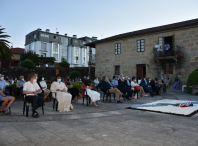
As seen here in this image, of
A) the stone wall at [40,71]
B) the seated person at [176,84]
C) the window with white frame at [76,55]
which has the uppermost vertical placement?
the window with white frame at [76,55]

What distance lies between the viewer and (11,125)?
4.36 metres

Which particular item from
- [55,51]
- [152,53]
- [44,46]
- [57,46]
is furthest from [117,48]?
[57,46]

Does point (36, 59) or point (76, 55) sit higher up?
point (76, 55)

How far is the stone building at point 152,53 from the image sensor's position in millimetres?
16922

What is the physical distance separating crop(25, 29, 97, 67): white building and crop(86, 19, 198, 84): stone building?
1006 inches

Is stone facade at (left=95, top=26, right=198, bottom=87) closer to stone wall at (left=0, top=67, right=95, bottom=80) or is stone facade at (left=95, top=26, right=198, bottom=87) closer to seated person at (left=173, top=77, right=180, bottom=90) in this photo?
seated person at (left=173, top=77, right=180, bottom=90)

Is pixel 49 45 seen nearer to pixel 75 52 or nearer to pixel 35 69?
pixel 75 52

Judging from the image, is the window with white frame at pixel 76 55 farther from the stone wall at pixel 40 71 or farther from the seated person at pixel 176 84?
the seated person at pixel 176 84

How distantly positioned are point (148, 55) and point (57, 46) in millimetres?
40115

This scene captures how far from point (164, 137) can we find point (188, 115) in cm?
282

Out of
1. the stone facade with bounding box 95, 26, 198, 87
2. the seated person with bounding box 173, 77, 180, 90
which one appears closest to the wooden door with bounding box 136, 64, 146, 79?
the stone facade with bounding box 95, 26, 198, 87

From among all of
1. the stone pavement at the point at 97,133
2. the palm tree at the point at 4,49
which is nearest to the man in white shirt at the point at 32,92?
the stone pavement at the point at 97,133

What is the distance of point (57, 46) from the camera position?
54438 millimetres

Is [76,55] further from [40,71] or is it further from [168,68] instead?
[168,68]
